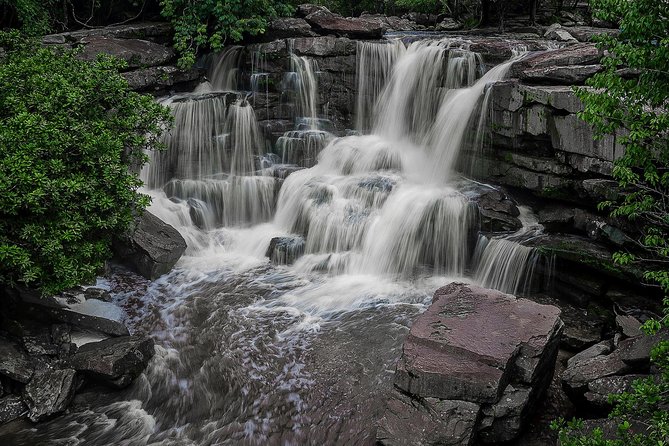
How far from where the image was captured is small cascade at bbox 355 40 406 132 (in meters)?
18.6

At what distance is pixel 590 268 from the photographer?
1156 centimetres

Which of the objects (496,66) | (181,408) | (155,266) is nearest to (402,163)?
(496,66)

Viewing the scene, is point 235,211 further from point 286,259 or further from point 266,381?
point 266,381

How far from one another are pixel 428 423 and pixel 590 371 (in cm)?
299

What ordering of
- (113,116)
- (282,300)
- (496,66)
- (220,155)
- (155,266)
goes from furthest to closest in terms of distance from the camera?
(220,155)
(496,66)
(155,266)
(282,300)
(113,116)

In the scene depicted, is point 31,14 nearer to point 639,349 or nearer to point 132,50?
point 132,50

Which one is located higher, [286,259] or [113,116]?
[113,116]

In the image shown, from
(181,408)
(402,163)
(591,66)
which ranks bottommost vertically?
(181,408)

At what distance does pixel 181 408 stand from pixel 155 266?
4.90 metres

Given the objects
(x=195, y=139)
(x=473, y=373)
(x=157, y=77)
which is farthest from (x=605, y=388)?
(x=157, y=77)

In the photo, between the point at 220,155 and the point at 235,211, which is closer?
the point at 235,211

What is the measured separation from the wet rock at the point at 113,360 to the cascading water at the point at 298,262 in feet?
0.91

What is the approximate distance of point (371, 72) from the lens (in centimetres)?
1884

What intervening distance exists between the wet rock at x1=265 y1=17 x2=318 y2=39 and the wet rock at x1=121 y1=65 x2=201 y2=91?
3364 millimetres
